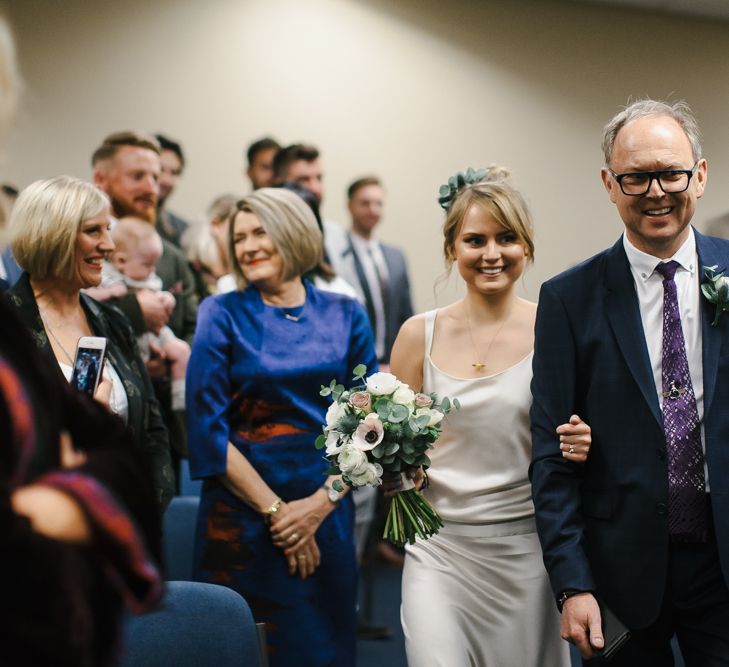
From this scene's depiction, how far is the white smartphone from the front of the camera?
2918 millimetres

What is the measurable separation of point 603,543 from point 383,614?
317 centimetres

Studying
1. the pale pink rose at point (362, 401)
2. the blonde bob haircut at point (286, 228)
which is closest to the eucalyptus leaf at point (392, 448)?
the pale pink rose at point (362, 401)

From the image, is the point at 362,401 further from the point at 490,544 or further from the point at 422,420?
the point at 490,544

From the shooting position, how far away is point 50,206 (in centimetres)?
321

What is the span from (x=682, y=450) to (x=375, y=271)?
399cm

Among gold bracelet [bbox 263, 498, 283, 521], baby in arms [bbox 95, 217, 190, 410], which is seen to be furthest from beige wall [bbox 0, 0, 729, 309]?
gold bracelet [bbox 263, 498, 283, 521]

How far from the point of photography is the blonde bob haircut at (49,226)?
3160mm

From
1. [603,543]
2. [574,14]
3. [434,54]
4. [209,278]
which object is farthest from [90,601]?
[434,54]

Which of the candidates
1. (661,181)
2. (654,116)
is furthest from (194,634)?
(654,116)

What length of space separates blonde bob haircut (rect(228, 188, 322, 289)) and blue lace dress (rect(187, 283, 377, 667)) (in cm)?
23

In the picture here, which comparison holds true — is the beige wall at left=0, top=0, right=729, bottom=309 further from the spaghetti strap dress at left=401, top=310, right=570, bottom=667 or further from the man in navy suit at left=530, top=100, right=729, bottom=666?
the man in navy suit at left=530, top=100, right=729, bottom=666

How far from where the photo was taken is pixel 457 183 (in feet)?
10.9

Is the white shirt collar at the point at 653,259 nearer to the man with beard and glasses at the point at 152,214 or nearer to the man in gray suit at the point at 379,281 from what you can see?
the man with beard and glasses at the point at 152,214

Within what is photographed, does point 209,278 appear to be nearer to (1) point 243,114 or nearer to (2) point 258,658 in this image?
(1) point 243,114
